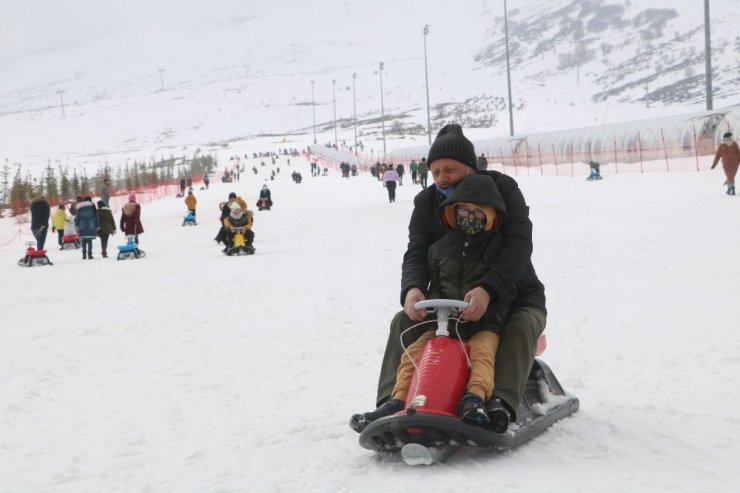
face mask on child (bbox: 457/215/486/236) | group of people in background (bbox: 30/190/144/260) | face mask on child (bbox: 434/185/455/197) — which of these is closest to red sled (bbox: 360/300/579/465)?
face mask on child (bbox: 457/215/486/236)

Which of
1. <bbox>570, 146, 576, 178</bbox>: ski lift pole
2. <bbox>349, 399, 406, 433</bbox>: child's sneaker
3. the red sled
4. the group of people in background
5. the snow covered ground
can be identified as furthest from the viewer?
<bbox>570, 146, 576, 178</bbox>: ski lift pole

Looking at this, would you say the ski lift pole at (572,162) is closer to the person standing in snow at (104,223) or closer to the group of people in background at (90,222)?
the group of people in background at (90,222)

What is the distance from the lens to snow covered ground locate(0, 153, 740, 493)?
12.4 ft

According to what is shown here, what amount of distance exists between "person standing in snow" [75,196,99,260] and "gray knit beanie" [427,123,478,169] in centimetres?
1535

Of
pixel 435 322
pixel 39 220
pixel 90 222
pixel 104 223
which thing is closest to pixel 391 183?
pixel 104 223

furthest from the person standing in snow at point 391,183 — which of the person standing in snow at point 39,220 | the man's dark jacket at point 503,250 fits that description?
the man's dark jacket at point 503,250

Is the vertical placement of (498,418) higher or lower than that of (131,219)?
lower

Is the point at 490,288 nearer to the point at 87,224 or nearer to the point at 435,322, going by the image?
the point at 435,322

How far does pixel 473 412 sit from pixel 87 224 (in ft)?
53.2

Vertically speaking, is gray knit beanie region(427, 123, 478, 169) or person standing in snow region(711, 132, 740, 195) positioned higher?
gray knit beanie region(427, 123, 478, 169)

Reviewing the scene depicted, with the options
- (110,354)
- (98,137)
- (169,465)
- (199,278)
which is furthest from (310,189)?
(98,137)

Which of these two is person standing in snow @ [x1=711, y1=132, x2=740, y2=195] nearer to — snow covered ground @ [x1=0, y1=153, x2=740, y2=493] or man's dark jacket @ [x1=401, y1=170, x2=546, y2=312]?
snow covered ground @ [x1=0, y1=153, x2=740, y2=493]

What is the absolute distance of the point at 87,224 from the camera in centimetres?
1834

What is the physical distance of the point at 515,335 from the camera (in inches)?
159
